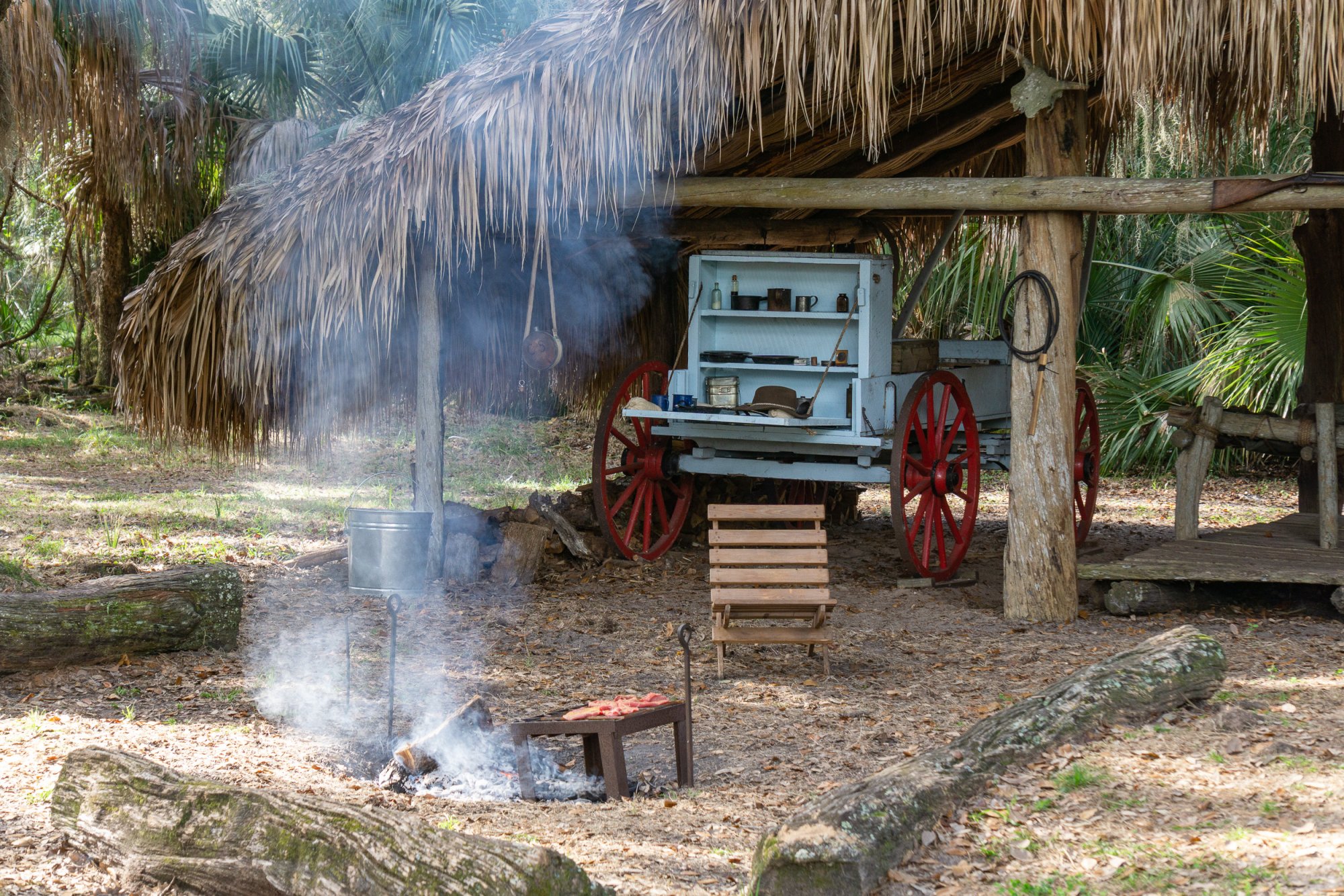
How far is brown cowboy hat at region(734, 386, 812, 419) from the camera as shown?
7.22m

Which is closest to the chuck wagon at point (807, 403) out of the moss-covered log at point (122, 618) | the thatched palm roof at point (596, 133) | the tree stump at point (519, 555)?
the tree stump at point (519, 555)

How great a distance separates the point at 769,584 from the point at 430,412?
2.70 m

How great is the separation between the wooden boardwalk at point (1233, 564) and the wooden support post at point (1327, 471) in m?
0.10

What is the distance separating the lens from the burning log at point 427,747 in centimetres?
419

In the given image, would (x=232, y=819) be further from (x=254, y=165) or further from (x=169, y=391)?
(x=254, y=165)

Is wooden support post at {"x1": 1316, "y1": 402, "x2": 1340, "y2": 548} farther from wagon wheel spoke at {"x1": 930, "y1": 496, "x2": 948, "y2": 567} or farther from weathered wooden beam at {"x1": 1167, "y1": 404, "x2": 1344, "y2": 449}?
wagon wheel spoke at {"x1": 930, "y1": 496, "x2": 948, "y2": 567}

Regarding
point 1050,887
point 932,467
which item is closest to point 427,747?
point 1050,887

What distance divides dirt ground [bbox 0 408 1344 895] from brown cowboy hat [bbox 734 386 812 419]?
1126mm

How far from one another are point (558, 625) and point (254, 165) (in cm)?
661

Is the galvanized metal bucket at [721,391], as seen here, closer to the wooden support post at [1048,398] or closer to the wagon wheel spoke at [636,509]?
the wagon wheel spoke at [636,509]

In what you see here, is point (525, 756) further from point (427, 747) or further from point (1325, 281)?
point (1325, 281)

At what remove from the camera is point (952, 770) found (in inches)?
144

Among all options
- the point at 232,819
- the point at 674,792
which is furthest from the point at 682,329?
the point at 232,819

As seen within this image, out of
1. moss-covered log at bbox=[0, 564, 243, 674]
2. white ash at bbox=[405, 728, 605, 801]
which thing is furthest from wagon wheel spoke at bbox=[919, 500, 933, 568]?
moss-covered log at bbox=[0, 564, 243, 674]
